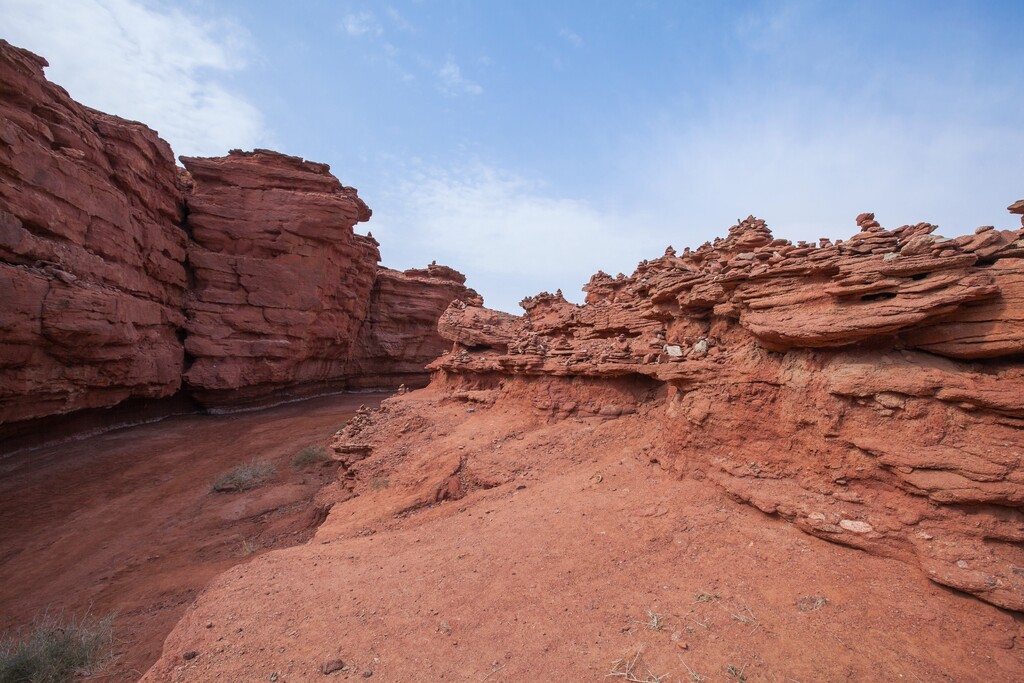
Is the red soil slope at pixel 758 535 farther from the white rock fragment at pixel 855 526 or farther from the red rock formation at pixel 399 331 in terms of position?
the red rock formation at pixel 399 331

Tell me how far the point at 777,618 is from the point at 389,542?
17.6 feet

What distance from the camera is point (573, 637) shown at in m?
4.09

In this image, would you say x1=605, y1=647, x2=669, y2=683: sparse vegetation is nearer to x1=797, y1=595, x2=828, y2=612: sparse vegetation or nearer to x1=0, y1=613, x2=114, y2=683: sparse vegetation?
x1=797, y1=595, x2=828, y2=612: sparse vegetation

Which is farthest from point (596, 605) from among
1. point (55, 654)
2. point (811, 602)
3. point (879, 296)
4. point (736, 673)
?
point (55, 654)

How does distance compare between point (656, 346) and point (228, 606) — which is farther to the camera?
point (656, 346)

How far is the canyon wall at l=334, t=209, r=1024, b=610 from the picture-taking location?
4.01 meters

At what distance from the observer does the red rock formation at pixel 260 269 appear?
20.5m

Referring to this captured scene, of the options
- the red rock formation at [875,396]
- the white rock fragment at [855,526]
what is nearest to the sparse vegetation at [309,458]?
the red rock formation at [875,396]

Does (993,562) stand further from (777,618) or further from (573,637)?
(573,637)

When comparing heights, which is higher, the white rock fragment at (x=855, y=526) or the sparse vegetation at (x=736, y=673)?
the white rock fragment at (x=855, y=526)

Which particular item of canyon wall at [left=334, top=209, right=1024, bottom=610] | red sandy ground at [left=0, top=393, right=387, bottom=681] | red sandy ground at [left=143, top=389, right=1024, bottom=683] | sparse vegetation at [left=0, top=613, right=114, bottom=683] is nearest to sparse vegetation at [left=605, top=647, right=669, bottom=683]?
red sandy ground at [left=143, top=389, right=1024, bottom=683]

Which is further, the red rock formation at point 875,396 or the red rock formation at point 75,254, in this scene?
the red rock formation at point 75,254

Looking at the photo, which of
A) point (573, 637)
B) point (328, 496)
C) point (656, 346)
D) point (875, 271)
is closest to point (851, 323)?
point (875, 271)

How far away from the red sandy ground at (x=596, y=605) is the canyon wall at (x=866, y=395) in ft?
1.19
